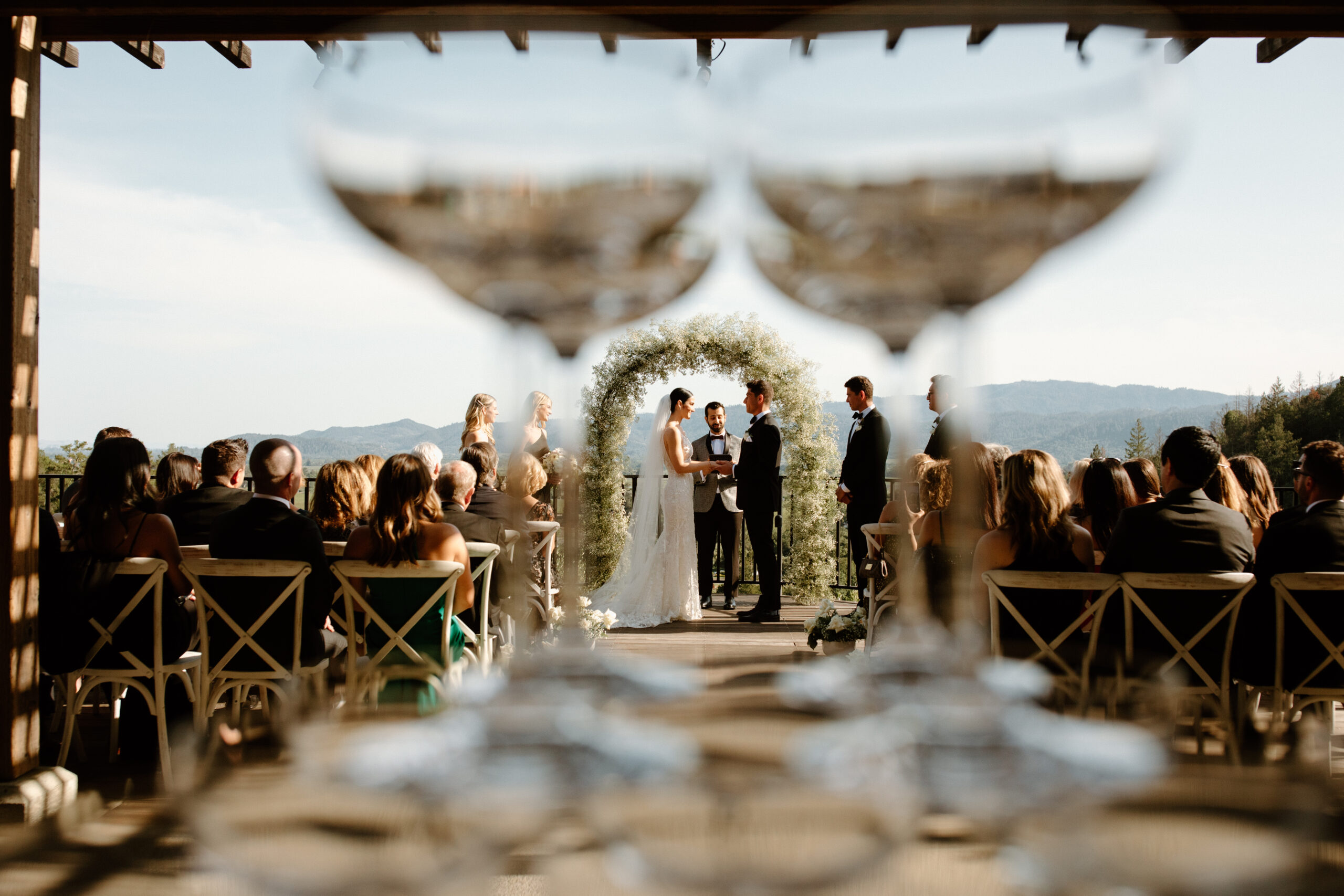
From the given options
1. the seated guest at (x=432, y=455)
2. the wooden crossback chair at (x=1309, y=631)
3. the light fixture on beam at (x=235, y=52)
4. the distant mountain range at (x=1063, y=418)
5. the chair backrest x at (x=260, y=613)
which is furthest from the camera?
the distant mountain range at (x=1063, y=418)

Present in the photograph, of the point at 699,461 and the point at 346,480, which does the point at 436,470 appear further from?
the point at 699,461

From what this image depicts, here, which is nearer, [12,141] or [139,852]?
[139,852]

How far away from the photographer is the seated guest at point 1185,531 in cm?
352

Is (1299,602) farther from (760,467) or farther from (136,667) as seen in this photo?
(760,467)

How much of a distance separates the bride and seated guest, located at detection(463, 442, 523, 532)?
8.77 ft

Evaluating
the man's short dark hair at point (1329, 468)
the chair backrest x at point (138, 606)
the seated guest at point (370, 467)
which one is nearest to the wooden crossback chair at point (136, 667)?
the chair backrest x at point (138, 606)

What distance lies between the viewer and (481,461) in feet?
20.2

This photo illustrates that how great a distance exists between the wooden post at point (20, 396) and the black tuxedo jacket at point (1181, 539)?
13.5ft

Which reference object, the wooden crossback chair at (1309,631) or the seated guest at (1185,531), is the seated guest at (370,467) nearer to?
the seated guest at (1185,531)

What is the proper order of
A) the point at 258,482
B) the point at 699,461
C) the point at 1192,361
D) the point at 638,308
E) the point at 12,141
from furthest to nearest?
the point at 1192,361, the point at 699,461, the point at 258,482, the point at 12,141, the point at 638,308

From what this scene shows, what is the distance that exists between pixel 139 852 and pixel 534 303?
91 centimetres

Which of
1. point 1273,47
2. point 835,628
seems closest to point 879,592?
point 835,628

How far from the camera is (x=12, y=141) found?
310 cm

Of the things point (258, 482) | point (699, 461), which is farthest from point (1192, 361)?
point (258, 482)
